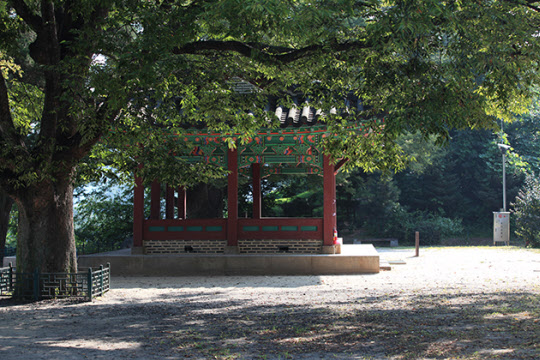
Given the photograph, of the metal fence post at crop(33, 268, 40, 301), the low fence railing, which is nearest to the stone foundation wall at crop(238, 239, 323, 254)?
the low fence railing

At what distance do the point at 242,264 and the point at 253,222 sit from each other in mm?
1357

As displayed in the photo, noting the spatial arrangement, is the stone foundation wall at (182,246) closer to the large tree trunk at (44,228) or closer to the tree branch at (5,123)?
the large tree trunk at (44,228)

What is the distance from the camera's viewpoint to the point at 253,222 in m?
16.7

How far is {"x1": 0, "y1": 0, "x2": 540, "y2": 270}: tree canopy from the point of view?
7.86m

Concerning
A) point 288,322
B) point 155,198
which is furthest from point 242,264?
point 288,322

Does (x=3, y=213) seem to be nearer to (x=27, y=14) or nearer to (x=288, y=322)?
(x=27, y=14)

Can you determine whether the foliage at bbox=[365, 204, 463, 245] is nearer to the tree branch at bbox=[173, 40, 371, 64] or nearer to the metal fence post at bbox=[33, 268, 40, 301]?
the tree branch at bbox=[173, 40, 371, 64]

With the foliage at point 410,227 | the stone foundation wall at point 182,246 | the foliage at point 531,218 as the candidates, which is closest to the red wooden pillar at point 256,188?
the stone foundation wall at point 182,246

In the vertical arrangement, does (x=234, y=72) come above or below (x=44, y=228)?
above

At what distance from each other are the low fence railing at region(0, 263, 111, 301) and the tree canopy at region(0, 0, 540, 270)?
25cm

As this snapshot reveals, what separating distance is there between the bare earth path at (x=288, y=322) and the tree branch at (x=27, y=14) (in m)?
5.25

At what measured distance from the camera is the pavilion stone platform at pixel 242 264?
15758 millimetres

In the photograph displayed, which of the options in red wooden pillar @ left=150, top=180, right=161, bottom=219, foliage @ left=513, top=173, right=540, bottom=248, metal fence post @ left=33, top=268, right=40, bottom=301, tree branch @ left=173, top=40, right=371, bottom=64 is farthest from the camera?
foliage @ left=513, top=173, right=540, bottom=248

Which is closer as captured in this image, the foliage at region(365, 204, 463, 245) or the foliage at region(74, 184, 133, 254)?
the foliage at region(74, 184, 133, 254)
